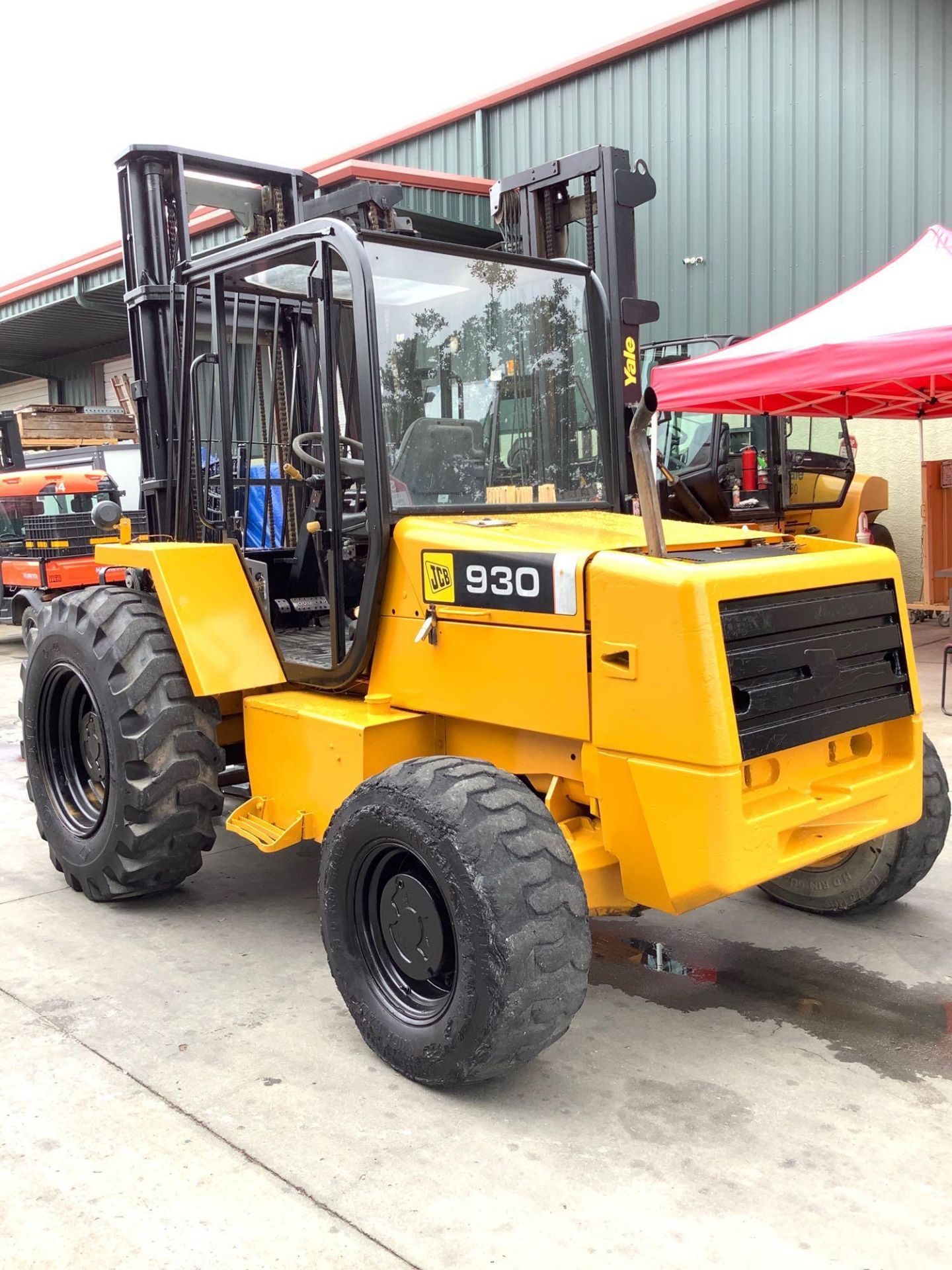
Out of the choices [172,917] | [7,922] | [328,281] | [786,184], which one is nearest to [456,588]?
[328,281]

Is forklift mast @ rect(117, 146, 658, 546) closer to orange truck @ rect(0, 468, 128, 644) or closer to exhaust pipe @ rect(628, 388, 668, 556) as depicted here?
exhaust pipe @ rect(628, 388, 668, 556)

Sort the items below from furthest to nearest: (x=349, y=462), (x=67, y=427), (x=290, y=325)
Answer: (x=67, y=427), (x=290, y=325), (x=349, y=462)

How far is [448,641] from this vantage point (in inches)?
148

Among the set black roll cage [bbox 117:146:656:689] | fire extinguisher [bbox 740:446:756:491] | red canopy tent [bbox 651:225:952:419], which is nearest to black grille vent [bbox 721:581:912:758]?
black roll cage [bbox 117:146:656:689]

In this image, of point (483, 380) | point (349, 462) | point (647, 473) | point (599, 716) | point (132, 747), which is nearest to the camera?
point (647, 473)

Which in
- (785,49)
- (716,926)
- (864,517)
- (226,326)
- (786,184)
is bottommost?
(716,926)

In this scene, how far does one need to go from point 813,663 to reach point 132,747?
8.20 ft

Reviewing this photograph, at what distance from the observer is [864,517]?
42.1ft

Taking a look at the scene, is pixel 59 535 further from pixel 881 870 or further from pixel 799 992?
pixel 799 992

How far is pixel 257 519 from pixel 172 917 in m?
1.67

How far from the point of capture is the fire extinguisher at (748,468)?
12266 mm

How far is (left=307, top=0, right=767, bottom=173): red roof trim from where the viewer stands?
13.2 m

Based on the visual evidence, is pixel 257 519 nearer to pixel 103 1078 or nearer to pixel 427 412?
Answer: pixel 427 412

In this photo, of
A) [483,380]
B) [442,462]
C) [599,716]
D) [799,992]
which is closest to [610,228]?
[483,380]
